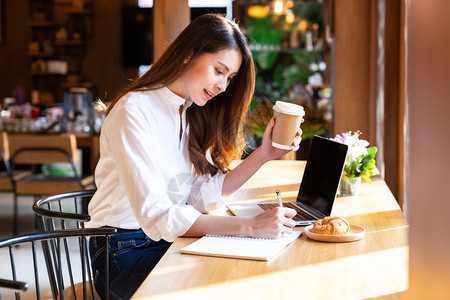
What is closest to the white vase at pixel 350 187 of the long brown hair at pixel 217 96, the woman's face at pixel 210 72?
the long brown hair at pixel 217 96

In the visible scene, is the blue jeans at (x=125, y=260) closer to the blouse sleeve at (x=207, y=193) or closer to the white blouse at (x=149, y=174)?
Result: the white blouse at (x=149, y=174)

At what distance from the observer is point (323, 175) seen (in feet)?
6.27

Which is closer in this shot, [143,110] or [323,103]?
[143,110]

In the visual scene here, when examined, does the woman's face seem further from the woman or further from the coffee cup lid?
the coffee cup lid

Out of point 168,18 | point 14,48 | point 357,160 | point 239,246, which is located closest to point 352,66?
point 168,18

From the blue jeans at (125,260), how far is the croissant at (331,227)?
47cm

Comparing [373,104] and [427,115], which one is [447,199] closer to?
[427,115]

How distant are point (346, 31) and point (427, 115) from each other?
12.1 feet

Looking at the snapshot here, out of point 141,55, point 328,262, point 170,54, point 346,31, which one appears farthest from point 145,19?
point 328,262

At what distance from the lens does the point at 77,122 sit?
18.5 ft

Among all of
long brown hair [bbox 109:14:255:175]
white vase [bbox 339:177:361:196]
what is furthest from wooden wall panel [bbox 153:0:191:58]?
white vase [bbox 339:177:361:196]

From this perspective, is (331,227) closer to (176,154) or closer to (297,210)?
(297,210)

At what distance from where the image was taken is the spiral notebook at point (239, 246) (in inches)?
54.2

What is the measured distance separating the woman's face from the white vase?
0.59 meters
